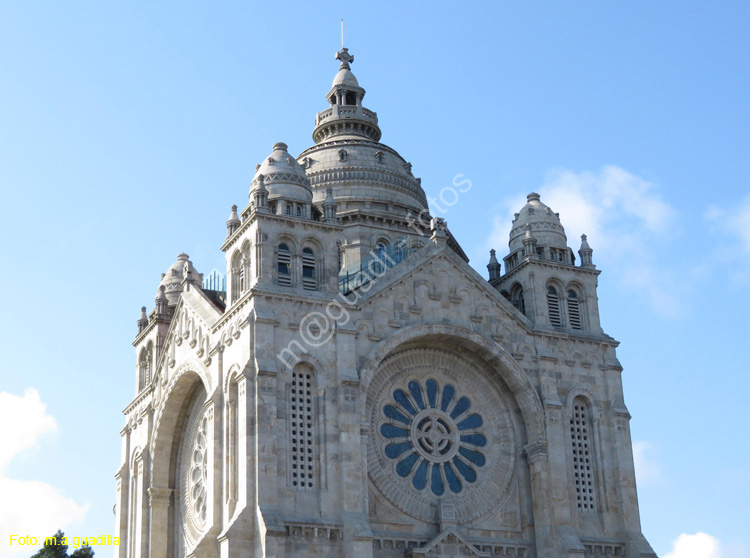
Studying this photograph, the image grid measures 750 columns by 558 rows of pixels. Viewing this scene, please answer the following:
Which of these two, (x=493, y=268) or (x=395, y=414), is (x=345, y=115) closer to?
(x=493, y=268)

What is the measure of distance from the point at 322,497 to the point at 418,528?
4.55 meters

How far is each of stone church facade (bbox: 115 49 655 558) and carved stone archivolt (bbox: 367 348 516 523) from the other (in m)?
0.07

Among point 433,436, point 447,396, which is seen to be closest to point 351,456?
point 433,436

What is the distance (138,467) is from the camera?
52781mm

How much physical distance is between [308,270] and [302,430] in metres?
6.83

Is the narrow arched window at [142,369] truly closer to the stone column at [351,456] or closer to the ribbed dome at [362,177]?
the ribbed dome at [362,177]

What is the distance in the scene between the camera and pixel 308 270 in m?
46.0

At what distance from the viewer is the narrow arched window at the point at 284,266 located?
148 feet

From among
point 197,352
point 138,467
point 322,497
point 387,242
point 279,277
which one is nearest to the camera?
point 322,497

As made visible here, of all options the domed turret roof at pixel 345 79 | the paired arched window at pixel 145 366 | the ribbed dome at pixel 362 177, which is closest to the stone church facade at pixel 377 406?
the paired arched window at pixel 145 366

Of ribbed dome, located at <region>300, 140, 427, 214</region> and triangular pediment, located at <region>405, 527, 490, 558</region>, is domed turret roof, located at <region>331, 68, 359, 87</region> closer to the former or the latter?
ribbed dome, located at <region>300, 140, 427, 214</region>

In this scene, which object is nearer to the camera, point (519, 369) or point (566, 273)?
point (519, 369)

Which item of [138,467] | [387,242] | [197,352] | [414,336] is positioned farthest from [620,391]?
[138,467]

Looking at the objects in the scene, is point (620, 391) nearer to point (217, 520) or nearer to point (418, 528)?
point (418, 528)
